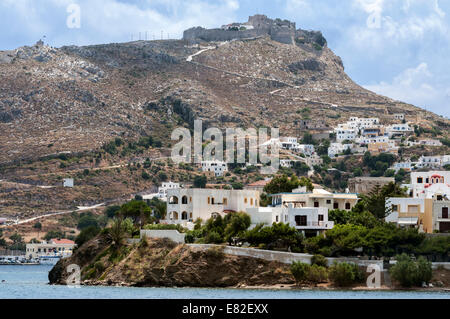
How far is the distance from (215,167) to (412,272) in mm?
92485

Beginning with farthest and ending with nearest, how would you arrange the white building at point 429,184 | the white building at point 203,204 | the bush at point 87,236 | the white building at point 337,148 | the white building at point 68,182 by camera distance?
the white building at point 337,148
the white building at point 68,182
the bush at point 87,236
the white building at point 203,204
the white building at point 429,184

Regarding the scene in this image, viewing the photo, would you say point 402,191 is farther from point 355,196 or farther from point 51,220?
point 51,220

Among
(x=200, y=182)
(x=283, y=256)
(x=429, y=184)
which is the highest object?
(x=200, y=182)

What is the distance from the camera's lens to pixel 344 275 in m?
59.0

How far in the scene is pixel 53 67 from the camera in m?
184

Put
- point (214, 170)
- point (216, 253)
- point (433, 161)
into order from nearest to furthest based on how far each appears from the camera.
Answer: point (216, 253) < point (214, 170) < point (433, 161)

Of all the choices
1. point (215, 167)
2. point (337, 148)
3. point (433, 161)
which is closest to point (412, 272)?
point (215, 167)

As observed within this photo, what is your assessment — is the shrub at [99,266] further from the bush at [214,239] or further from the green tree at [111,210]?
the green tree at [111,210]

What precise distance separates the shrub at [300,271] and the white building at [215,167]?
8792cm

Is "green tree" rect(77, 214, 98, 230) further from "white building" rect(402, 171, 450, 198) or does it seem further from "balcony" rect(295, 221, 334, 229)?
"balcony" rect(295, 221, 334, 229)

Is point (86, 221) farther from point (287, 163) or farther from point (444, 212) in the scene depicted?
point (444, 212)

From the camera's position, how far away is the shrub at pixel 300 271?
59.6m

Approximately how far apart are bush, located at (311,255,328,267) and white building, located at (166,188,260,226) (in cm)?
1397

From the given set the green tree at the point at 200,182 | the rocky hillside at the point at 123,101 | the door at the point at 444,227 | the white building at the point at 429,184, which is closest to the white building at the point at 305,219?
the door at the point at 444,227
